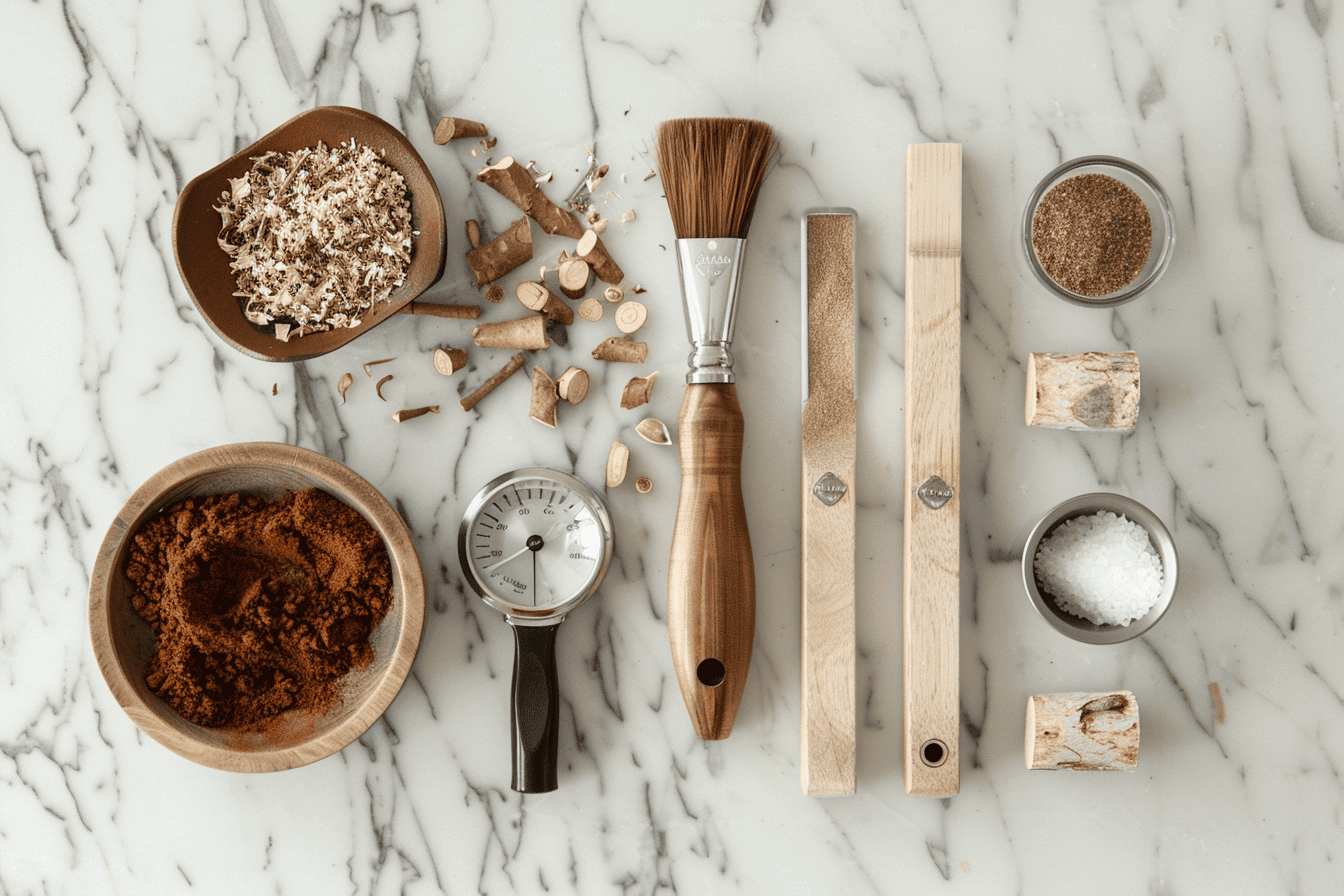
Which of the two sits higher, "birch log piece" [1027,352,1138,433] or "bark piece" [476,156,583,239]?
"bark piece" [476,156,583,239]

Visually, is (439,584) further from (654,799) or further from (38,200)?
(38,200)

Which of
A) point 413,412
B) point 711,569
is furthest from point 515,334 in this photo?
point 711,569

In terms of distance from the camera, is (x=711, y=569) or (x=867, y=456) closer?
(x=711, y=569)

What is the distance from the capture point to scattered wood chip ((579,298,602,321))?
110 centimetres

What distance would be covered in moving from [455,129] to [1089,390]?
2.93 feet

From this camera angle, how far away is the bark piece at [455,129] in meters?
1.08

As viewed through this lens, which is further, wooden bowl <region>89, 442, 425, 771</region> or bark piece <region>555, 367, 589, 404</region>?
bark piece <region>555, 367, 589, 404</region>

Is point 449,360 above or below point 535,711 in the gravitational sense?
above

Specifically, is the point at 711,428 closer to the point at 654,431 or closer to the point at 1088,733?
the point at 654,431

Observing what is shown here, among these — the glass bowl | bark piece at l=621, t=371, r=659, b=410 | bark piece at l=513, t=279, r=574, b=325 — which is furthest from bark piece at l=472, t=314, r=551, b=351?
the glass bowl

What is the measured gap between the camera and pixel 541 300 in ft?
3.53

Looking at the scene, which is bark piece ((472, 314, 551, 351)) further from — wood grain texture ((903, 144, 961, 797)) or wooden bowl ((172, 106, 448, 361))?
wood grain texture ((903, 144, 961, 797))

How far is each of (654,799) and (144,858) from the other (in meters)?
0.71

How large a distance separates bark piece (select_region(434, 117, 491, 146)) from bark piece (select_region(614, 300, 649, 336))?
31 centimetres
